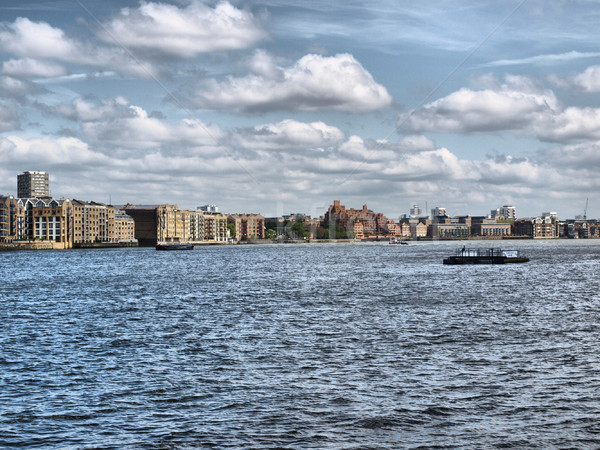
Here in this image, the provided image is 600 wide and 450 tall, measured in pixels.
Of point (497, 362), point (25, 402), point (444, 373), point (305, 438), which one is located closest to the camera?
point (305, 438)

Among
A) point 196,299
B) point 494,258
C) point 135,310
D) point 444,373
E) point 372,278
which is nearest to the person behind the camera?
point 444,373

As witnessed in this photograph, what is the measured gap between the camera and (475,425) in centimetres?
1961

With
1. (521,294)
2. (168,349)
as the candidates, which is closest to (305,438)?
(168,349)

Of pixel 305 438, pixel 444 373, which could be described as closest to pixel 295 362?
pixel 444 373

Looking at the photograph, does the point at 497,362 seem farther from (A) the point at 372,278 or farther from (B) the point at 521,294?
(A) the point at 372,278

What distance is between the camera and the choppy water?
1922 cm

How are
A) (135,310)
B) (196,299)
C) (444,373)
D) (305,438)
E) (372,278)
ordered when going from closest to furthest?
1. (305,438)
2. (444,373)
3. (135,310)
4. (196,299)
5. (372,278)

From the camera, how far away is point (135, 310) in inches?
2009

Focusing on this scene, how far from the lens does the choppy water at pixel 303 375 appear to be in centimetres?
1922

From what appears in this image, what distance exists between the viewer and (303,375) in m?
26.3

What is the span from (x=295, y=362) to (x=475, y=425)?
421 inches

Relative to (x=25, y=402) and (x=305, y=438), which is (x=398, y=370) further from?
(x=25, y=402)

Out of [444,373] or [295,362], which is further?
[295,362]

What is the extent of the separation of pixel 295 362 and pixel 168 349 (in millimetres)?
7080
